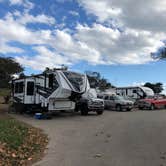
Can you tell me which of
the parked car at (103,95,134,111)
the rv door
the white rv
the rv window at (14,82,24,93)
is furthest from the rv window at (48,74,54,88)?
the white rv

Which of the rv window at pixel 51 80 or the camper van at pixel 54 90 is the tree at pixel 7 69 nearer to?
the camper van at pixel 54 90

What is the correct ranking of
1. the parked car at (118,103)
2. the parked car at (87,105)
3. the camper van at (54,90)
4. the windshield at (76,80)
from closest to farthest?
the camper van at (54,90)
the windshield at (76,80)
the parked car at (87,105)
the parked car at (118,103)

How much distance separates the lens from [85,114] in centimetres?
2758

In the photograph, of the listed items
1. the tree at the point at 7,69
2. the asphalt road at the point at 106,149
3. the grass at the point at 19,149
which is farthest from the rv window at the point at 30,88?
the tree at the point at 7,69

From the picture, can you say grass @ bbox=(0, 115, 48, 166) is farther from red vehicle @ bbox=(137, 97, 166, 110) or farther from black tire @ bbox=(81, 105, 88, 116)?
red vehicle @ bbox=(137, 97, 166, 110)

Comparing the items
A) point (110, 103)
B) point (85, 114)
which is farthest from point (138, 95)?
point (85, 114)

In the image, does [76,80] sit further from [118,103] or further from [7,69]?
[7,69]

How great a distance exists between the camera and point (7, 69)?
65.2 metres

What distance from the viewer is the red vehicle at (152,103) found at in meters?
38.3

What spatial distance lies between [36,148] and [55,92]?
13.9 m

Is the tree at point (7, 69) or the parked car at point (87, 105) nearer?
the parked car at point (87, 105)

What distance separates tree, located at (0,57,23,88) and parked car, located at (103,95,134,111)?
3173cm

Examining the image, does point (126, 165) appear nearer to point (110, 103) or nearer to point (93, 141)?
point (93, 141)

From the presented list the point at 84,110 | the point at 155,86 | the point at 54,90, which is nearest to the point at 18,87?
the point at 54,90
